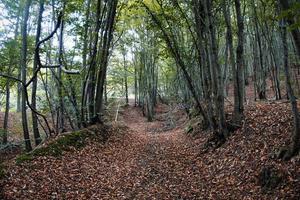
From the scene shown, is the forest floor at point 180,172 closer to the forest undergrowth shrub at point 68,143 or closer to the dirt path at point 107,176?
the dirt path at point 107,176

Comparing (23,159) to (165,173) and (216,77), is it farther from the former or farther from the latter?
(216,77)

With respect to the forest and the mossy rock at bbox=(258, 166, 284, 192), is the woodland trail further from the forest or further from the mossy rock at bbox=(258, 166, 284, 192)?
the mossy rock at bbox=(258, 166, 284, 192)

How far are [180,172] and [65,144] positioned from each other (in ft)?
13.4

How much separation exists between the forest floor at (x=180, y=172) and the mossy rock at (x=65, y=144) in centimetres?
23

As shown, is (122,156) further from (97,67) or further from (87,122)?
(97,67)

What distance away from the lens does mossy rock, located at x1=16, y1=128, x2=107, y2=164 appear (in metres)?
8.33

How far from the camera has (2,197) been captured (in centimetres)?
597

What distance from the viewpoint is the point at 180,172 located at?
9094 millimetres

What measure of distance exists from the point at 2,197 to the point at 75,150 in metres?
4.35

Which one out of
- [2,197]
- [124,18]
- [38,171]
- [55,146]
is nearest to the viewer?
[2,197]

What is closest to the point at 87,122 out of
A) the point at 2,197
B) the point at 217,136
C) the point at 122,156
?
the point at 122,156

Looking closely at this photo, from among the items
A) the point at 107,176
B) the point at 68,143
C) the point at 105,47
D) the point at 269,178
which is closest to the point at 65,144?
the point at 68,143

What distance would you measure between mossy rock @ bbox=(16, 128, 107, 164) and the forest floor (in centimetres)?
23

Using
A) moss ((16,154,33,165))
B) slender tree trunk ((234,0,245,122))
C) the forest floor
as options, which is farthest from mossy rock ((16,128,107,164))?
slender tree trunk ((234,0,245,122))
